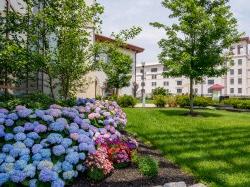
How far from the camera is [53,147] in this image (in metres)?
6.96

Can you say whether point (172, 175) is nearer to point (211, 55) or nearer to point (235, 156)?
point (235, 156)

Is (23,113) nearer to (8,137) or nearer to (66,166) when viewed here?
(8,137)

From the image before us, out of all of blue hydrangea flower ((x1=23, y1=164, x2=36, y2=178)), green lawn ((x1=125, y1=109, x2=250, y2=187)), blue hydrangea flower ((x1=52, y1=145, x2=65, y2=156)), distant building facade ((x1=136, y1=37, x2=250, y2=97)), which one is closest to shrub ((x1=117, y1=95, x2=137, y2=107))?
green lawn ((x1=125, y1=109, x2=250, y2=187))

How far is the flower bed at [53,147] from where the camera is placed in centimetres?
635

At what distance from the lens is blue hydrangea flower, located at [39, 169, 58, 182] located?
6.25 meters

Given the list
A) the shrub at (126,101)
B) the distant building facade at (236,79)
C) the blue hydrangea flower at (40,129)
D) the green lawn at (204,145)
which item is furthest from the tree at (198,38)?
the distant building facade at (236,79)

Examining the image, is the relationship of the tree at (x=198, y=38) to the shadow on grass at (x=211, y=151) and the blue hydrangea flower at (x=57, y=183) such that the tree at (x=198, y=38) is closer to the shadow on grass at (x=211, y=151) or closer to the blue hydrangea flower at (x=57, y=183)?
the shadow on grass at (x=211, y=151)

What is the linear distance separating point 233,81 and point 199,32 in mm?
77834

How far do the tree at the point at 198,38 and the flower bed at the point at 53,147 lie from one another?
12.2 metres

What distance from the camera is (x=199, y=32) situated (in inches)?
792

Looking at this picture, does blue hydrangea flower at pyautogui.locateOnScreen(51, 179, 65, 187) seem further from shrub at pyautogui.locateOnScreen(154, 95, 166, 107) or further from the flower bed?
shrub at pyautogui.locateOnScreen(154, 95, 166, 107)

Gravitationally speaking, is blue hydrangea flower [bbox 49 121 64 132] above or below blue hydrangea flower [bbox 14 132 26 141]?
above

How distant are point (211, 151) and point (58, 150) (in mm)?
4497

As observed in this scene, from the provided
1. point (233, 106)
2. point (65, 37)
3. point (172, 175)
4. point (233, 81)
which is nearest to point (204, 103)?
point (233, 106)
